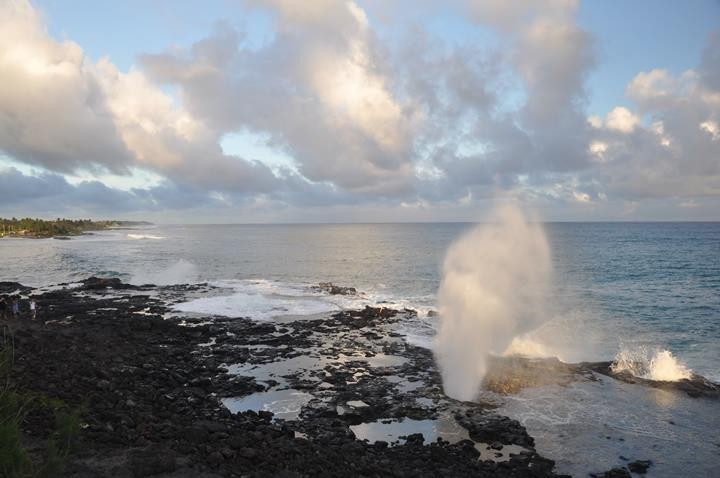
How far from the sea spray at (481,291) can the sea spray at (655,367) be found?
562cm

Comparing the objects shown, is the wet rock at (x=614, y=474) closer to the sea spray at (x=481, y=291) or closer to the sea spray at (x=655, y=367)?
the sea spray at (x=481, y=291)

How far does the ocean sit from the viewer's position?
52.0 ft

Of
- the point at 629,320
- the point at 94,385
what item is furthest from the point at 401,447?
the point at 629,320

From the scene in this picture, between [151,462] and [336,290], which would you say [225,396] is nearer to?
[151,462]

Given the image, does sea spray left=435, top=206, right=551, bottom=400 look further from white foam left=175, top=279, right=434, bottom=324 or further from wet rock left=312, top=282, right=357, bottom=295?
wet rock left=312, top=282, right=357, bottom=295

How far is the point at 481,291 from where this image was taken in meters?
25.2

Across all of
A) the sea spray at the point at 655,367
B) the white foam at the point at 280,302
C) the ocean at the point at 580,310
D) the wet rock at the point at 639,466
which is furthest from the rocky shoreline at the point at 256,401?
the white foam at the point at 280,302

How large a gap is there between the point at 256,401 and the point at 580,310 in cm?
2914

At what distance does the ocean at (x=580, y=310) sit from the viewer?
15859 mm

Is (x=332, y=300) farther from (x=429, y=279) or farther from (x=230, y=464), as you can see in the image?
(x=230, y=464)

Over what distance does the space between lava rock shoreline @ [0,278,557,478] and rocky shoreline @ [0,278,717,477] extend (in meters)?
0.05

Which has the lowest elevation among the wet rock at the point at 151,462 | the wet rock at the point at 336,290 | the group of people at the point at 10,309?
the wet rock at the point at 336,290

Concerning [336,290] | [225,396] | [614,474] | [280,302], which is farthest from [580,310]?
[225,396]

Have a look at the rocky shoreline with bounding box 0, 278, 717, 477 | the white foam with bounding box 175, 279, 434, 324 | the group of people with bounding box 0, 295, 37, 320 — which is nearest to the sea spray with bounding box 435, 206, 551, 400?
the rocky shoreline with bounding box 0, 278, 717, 477
